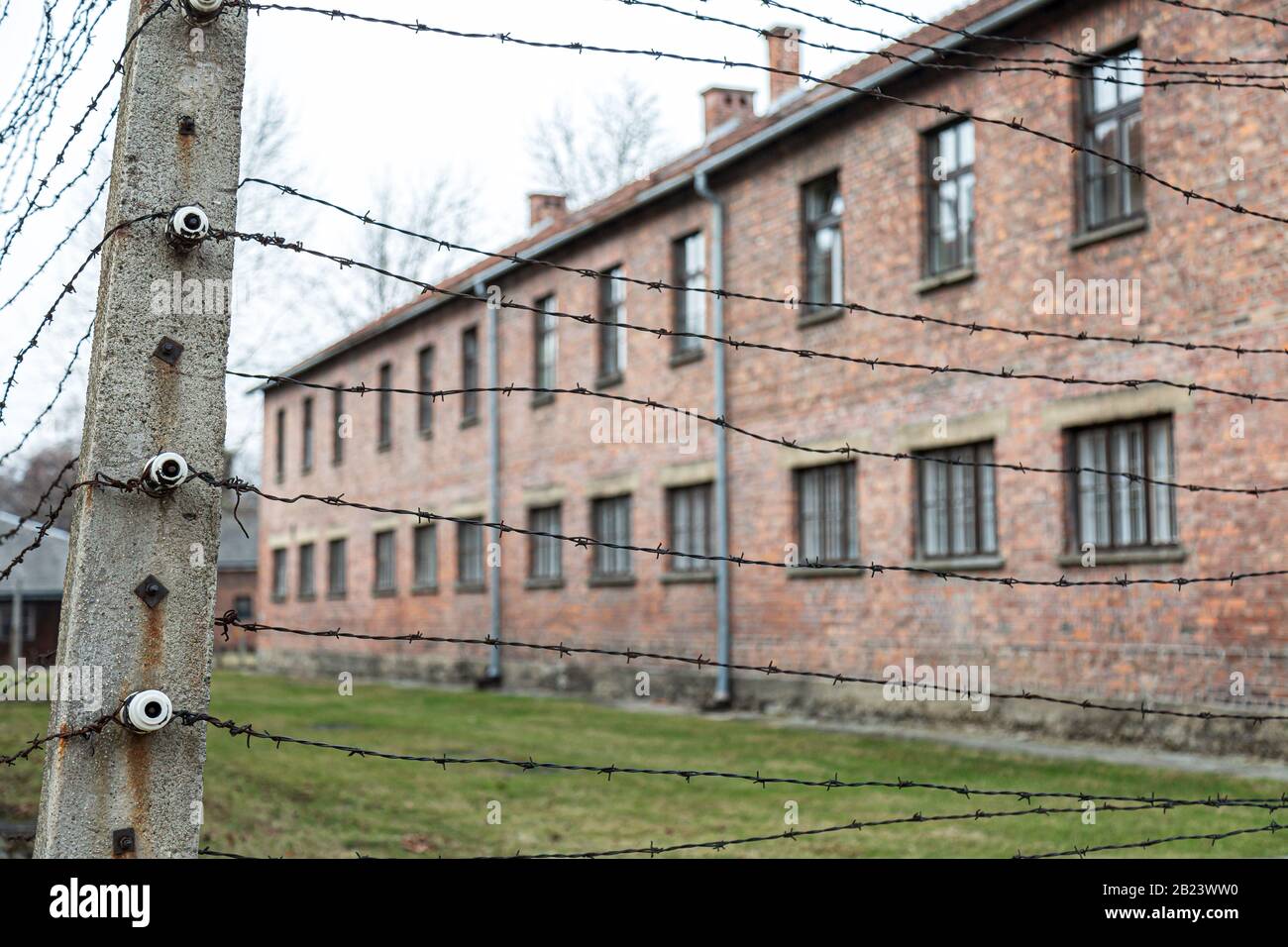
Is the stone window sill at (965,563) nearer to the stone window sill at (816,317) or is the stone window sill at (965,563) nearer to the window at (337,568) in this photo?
the stone window sill at (816,317)

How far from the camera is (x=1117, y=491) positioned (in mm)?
13320

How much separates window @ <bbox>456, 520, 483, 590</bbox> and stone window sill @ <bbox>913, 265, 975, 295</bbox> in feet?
41.0

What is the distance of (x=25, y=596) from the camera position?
150 ft

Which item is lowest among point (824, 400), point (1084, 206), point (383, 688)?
point (383, 688)

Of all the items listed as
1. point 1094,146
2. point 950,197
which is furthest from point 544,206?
point 1094,146

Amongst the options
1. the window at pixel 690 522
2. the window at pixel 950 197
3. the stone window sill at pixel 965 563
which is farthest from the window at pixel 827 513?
the window at pixel 950 197

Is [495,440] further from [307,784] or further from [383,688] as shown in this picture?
[307,784]

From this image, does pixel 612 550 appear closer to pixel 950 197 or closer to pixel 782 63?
pixel 782 63

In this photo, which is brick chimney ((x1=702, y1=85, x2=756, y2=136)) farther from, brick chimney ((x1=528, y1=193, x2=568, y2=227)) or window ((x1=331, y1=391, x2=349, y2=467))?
window ((x1=331, y1=391, x2=349, y2=467))

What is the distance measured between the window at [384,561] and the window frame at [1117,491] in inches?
758

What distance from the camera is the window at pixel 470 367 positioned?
26.6 metres
